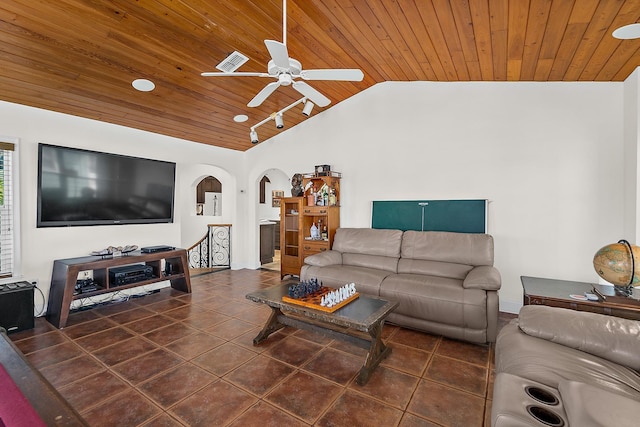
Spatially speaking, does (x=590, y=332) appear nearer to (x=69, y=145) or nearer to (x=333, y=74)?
(x=333, y=74)

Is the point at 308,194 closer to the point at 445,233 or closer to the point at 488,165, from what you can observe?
the point at 445,233

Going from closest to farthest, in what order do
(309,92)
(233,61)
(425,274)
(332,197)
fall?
(309,92) → (233,61) → (425,274) → (332,197)

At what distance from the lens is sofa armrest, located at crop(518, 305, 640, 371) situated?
1550 mm

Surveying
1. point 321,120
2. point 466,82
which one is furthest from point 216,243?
point 466,82

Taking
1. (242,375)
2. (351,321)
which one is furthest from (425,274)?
(242,375)

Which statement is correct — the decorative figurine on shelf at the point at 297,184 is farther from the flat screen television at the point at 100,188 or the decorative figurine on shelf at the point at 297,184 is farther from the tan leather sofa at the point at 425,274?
the flat screen television at the point at 100,188

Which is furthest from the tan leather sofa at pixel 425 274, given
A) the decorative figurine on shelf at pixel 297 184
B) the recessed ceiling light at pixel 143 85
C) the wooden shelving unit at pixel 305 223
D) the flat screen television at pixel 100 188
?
the recessed ceiling light at pixel 143 85

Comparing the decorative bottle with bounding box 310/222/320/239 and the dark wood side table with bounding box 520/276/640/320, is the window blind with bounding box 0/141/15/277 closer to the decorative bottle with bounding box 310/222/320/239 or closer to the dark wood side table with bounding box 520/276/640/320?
the decorative bottle with bounding box 310/222/320/239

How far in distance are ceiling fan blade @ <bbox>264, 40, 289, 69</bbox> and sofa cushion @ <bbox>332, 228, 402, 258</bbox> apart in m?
2.61

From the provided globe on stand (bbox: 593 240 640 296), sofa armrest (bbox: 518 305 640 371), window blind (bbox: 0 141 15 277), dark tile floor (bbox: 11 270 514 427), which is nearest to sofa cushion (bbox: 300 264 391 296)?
dark tile floor (bbox: 11 270 514 427)

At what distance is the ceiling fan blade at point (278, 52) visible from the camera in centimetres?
182

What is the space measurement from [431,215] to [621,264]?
203 centimetres

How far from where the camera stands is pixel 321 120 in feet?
16.9

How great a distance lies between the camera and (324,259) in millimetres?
3939
